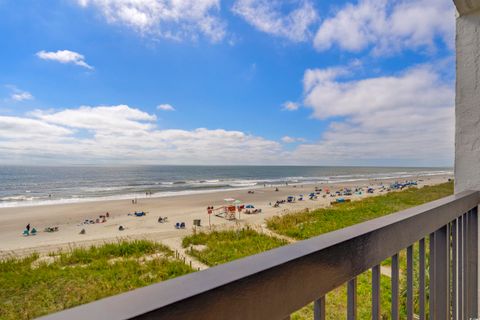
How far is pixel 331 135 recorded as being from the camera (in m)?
46.0

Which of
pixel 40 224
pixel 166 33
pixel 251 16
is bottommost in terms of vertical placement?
pixel 40 224

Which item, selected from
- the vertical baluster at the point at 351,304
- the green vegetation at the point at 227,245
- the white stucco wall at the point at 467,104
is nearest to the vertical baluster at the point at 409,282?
the vertical baluster at the point at 351,304

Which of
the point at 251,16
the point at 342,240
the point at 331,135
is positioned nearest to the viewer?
the point at 342,240

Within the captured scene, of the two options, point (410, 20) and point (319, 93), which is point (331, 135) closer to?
point (319, 93)

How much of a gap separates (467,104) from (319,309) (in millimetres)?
1924

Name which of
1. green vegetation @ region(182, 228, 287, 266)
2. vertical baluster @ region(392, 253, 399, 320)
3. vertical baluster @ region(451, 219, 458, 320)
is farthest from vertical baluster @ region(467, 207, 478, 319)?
green vegetation @ region(182, 228, 287, 266)

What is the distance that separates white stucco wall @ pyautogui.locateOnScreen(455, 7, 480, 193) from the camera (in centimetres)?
166

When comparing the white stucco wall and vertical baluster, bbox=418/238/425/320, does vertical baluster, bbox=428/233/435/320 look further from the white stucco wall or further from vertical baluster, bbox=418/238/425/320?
the white stucco wall

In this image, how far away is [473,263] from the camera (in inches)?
58.3

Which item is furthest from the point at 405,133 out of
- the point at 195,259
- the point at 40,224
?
the point at 40,224

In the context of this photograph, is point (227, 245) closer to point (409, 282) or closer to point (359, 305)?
point (359, 305)

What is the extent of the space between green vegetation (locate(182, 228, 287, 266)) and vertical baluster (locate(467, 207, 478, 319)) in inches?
175

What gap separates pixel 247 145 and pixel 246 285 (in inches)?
1981

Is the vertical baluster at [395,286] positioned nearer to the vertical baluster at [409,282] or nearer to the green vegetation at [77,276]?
the vertical baluster at [409,282]
